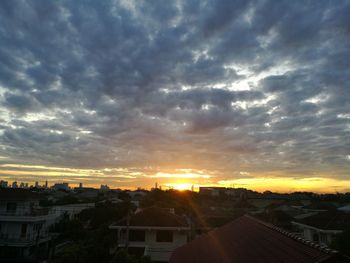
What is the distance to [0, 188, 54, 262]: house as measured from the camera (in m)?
34.3

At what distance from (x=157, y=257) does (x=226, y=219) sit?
2664cm

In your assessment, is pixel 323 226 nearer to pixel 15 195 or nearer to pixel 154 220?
pixel 154 220

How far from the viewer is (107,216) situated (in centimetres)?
4791

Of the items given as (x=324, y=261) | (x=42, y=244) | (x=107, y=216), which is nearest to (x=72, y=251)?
(x=324, y=261)

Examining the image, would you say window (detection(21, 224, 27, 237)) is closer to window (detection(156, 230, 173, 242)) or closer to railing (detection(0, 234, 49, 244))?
railing (detection(0, 234, 49, 244))

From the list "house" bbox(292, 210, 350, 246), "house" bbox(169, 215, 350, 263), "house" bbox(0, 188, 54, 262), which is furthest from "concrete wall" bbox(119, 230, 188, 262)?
"house" bbox(292, 210, 350, 246)

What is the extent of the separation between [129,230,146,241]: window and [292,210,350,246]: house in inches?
Answer: 755

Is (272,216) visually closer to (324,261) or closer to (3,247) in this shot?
(3,247)

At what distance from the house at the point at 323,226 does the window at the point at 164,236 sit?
16585 mm

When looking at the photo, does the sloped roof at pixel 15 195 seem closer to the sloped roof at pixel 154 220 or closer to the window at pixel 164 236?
the sloped roof at pixel 154 220

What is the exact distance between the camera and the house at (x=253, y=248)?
7.75 meters

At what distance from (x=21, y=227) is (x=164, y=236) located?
20.4 meters

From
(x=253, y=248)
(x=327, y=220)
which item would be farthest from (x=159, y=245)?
(x=327, y=220)

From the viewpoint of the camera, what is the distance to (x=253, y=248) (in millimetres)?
10688
